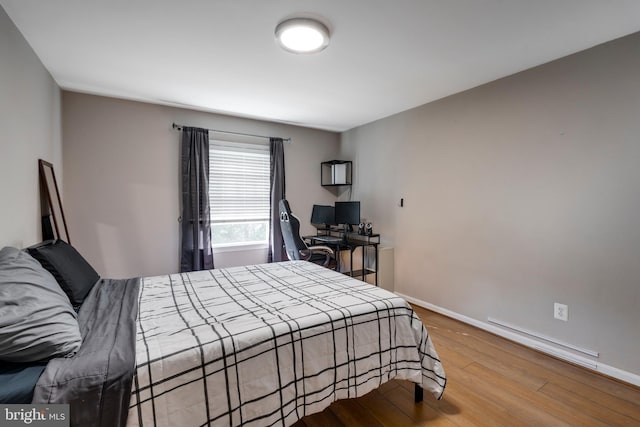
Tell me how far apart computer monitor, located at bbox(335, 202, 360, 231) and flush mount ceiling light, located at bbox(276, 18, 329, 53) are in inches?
88.4

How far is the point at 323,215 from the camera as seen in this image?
14.0ft

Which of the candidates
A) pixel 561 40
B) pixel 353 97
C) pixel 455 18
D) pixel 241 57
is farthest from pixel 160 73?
pixel 561 40

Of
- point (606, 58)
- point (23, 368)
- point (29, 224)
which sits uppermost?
point (606, 58)

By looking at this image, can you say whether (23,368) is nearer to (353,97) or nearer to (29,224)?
(29,224)

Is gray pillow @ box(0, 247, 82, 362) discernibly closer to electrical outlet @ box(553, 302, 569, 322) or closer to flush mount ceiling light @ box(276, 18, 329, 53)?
flush mount ceiling light @ box(276, 18, 329, 53)

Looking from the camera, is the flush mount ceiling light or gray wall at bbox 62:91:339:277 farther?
gray wall at bbox 62:91:339:277

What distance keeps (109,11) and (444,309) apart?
12.2 feet

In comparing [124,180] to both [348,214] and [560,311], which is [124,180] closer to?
[348,214]

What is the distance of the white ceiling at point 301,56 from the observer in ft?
5.41

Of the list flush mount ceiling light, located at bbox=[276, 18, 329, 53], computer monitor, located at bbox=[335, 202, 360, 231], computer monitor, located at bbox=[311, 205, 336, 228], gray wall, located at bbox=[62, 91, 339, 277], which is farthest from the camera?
computer monitor, located at bbox=[311, 205, 336, 228]

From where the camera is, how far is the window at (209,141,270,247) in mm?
3650

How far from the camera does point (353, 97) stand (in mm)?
3064

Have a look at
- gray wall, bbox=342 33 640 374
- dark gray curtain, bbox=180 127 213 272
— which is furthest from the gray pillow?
gray wall, bbox=342 33 640 374

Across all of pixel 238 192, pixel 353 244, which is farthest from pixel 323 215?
pixel 238 192
